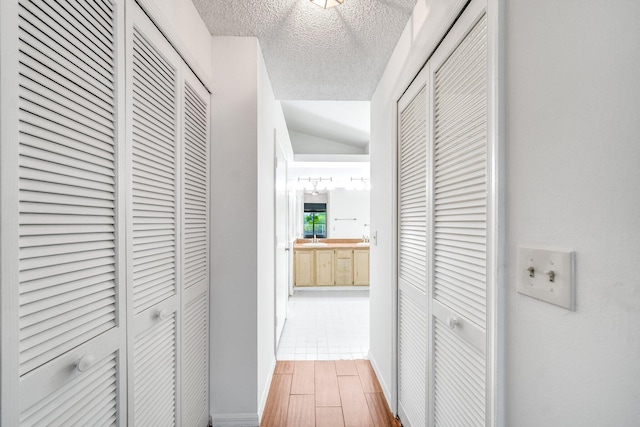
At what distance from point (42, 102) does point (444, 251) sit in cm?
132

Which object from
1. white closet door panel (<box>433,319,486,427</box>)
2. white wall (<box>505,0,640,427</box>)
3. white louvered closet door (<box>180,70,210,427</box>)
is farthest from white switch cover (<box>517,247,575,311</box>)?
white louvered closet door (<box>180,70,210,427</box>)

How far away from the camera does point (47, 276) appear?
28.7 inches

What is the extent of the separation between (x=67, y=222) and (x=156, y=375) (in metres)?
0.75

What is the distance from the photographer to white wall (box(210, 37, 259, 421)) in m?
1.84

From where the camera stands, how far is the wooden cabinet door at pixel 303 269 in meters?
5.55

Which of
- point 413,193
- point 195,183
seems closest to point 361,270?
point 413,193

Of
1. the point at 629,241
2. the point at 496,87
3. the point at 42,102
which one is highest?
the point at 496,87

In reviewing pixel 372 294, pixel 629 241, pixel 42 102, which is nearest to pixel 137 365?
pixel 42 102

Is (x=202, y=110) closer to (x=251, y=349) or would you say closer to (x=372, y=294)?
(x=251, y=349)

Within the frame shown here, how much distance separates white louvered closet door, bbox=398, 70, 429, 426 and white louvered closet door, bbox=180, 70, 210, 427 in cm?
111

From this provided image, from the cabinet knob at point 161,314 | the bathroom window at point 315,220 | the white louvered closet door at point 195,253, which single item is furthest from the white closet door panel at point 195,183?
the bathroom window at point 315,220

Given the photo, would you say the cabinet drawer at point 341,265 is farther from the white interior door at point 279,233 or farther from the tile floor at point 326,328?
the white interior door at point 279,233

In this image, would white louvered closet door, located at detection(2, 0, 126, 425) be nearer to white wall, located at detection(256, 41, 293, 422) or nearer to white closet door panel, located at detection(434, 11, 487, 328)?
white wall, located at detection(256, 41, 293, 422)

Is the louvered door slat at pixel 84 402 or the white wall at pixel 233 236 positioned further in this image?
the white wall at pixel 233 236
